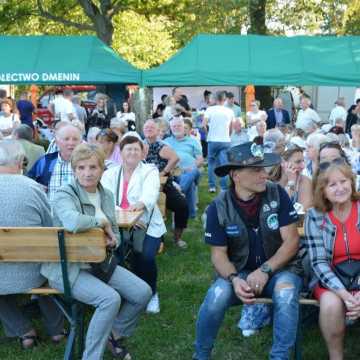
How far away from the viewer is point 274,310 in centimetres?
337

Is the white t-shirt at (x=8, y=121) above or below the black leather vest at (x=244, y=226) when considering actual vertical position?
above

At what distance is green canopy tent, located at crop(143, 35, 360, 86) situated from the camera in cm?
1112

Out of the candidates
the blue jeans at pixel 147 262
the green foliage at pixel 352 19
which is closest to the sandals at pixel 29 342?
the blue jeans at pixel 147 262

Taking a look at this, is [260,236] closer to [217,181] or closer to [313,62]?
[217,181]

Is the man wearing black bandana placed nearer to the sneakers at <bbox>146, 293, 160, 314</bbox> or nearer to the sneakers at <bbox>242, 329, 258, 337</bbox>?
the sneakers at <bbox>242, 329, 258, 337</bbox>

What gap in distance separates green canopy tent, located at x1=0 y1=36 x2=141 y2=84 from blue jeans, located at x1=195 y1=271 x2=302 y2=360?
8.05 metres

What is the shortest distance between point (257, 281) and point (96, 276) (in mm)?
993

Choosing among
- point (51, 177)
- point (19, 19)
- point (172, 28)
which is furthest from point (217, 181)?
point (172, 28)

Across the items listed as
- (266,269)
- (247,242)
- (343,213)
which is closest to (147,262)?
(247,242)

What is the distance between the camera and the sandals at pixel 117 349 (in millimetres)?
3773

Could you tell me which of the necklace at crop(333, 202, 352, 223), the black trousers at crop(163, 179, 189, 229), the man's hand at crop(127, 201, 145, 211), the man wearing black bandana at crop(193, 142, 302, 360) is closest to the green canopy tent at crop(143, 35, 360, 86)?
the black trousers at crop(163, 179, 189, 229)

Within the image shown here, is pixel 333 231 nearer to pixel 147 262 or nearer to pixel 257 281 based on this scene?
pixel 257 281

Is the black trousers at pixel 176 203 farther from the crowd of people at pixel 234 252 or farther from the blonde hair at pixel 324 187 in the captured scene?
the blonde hair at pixel 324 187

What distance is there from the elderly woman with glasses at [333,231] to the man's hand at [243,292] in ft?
1.33
